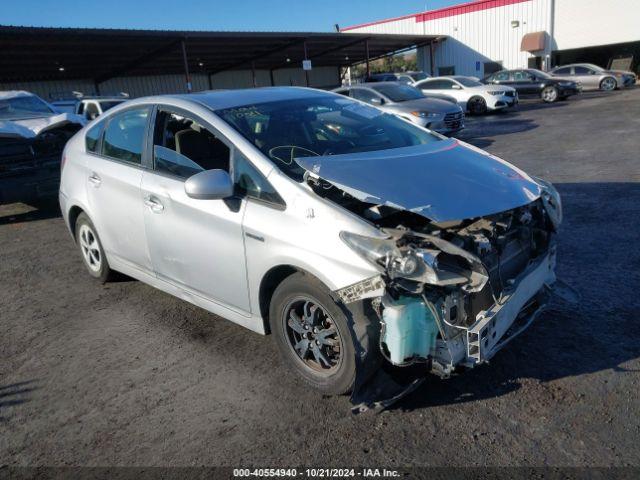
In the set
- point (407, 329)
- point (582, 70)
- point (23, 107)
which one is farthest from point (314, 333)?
point (582, 70)

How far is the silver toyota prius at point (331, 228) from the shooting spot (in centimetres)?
276

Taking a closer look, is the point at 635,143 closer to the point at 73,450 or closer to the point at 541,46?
the point at 73,450

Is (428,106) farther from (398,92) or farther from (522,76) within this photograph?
(522,76)

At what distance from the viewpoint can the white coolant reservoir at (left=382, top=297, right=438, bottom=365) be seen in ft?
8.78

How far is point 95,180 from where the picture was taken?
15.4ft

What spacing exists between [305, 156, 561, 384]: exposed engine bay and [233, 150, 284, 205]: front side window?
0.90 ft

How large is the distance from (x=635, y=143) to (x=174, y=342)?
10537 millimetres

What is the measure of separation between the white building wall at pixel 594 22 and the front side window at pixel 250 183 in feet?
122

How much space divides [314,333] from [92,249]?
3.02 metres

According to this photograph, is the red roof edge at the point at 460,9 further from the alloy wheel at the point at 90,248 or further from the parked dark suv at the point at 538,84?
the alloy wheel at the point at 90,248

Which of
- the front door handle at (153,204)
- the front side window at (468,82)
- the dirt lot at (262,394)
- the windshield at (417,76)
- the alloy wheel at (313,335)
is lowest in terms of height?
the dirt lot at (262,394)

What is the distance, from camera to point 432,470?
2.54m

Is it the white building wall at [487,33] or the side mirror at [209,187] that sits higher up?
the white building wall at [487,33]

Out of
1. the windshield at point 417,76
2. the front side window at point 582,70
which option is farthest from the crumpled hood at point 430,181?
the front side window at point 582,70
